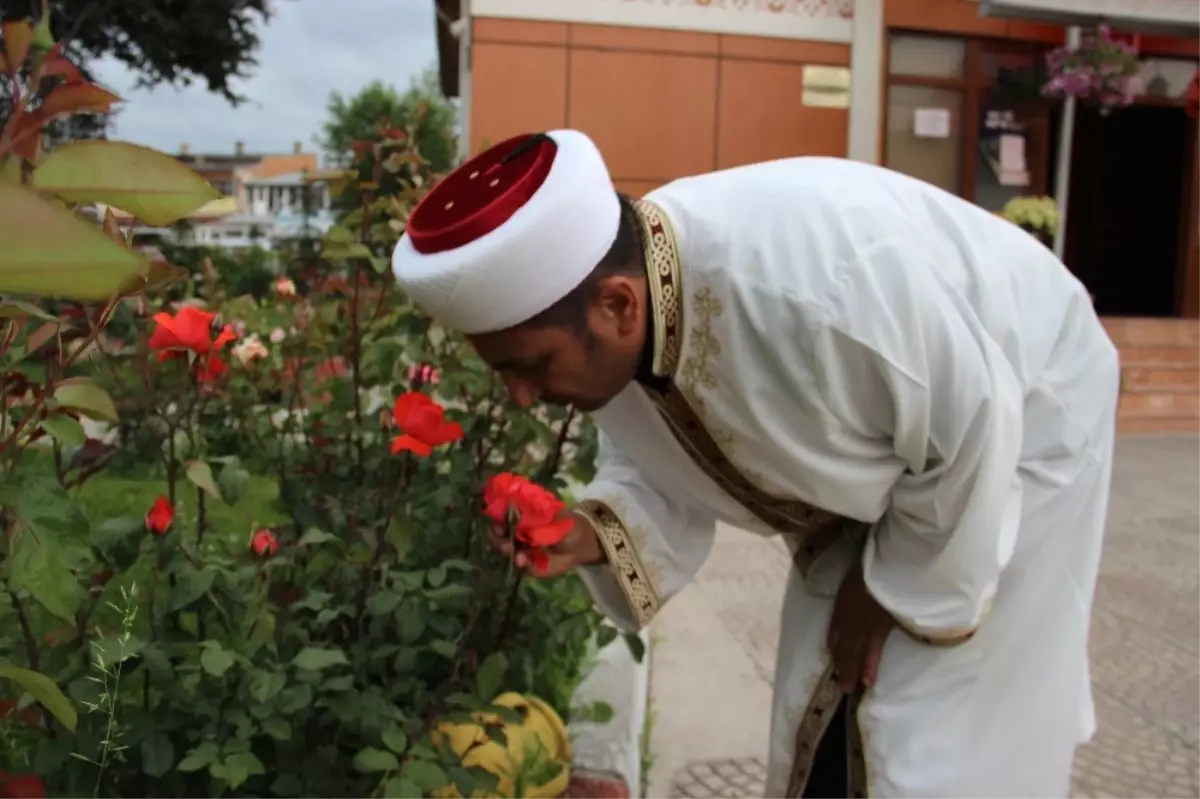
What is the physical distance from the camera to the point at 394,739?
148 cm

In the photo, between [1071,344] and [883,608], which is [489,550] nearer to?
[883,608]

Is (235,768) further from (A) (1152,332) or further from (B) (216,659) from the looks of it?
(A) (1152,332)

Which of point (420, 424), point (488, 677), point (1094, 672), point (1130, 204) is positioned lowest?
point (1094, 672)

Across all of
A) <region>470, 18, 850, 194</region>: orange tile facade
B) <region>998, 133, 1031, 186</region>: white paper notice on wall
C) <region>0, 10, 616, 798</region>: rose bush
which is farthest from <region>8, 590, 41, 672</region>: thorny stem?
<region>998, 133, 1031, 186</region>: white paper notice on wall

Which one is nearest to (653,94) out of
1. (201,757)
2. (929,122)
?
(929,122)

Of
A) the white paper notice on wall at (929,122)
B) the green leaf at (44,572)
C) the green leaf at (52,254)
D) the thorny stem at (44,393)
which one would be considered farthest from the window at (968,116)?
the green leaf at (52,254)

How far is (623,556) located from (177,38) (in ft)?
43.7

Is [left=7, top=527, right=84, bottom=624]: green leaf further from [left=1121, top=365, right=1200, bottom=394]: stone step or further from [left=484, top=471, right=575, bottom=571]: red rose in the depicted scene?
[left=1121, top=365, right=1200, bottom=394]: stone step

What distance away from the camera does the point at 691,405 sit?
146cm

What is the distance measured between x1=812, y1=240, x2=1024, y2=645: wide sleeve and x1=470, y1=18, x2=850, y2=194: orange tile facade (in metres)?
8.44

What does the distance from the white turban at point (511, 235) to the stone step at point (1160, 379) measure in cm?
852

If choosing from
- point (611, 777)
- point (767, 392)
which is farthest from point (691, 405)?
point (611, 777)

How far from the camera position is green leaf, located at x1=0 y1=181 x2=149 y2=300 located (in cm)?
39

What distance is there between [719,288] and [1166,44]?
11603 millimetres
